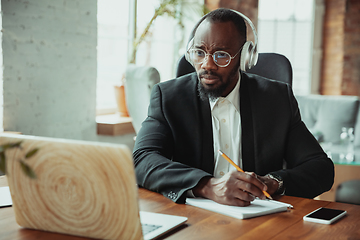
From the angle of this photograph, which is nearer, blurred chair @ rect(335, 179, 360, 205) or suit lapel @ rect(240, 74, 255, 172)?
suit lapel @ rect(240, 74, 255, 172)

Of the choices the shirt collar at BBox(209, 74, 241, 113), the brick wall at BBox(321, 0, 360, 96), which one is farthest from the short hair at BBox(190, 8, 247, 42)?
the brick wall at BBox(321, 0, 360, 96)

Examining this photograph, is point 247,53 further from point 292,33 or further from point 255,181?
point 292,33

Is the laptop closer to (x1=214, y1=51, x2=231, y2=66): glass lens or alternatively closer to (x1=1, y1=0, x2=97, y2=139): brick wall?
(x1=214, y1=51, x2=231, y2=66): glass lens

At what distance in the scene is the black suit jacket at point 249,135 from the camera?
4.54 ft

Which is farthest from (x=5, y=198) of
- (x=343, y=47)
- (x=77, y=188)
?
(x=343, y=47)

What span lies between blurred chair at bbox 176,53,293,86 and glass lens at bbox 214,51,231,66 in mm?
351

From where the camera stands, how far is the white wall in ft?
8.67

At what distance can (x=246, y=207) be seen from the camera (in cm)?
106

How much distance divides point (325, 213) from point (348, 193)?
5.96 ft

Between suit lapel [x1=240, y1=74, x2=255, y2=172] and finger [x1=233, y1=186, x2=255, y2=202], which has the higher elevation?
suit lapel [x1=240, y1=74, x2=255, y2=172]

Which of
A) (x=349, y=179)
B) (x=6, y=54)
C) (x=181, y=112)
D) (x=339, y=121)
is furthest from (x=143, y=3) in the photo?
(x=181, y=112)

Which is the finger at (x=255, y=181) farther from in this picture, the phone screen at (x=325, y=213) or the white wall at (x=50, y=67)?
the white wall at (x=50, y=67)

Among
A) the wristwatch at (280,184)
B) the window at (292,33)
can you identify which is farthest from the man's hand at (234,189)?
the window at (292,33)

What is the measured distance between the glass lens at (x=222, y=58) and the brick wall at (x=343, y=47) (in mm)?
4261
